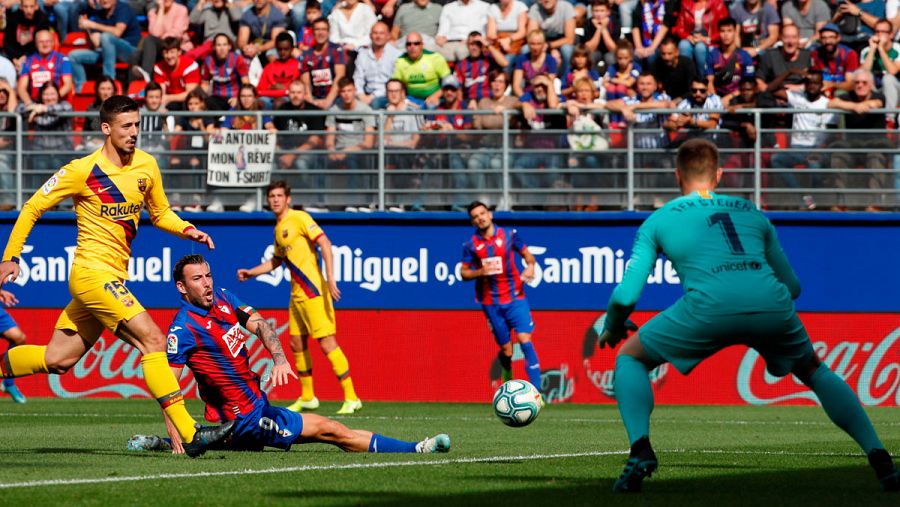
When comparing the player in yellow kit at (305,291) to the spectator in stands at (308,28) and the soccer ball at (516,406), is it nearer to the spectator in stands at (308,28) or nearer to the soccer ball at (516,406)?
the spectator in stands at (308,28)

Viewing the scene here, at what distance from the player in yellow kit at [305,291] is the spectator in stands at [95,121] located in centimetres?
460

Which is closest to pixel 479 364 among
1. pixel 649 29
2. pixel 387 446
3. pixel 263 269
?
pixel 263 269

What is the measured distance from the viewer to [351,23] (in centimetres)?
2284

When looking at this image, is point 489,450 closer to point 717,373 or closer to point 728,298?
point 728,298

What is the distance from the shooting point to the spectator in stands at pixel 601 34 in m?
21.5

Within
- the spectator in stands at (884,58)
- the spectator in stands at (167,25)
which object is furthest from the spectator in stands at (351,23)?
the spectator in stands at (884,58)

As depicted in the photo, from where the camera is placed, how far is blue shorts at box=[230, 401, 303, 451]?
9555 millimetres

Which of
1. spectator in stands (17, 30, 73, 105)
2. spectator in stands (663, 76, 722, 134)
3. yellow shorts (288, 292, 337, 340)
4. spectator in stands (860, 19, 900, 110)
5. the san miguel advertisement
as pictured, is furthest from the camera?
spectator in stands (17, 30, 73, 105)

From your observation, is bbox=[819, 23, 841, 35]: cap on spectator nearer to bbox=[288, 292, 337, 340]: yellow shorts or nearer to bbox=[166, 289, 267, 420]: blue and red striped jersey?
bbox=[288, 292, 337, 340]: yellow shorts

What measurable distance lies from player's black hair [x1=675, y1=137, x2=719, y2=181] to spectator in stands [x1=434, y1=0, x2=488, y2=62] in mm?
14691

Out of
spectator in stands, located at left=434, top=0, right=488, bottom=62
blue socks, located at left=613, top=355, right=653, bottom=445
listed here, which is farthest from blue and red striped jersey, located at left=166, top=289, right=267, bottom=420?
spectator in stands, located at left=434, top=0, right=488, bottom=62

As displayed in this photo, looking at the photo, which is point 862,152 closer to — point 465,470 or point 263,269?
point 263,269

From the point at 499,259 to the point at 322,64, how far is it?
530 cm

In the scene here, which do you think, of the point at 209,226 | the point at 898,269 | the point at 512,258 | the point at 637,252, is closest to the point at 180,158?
the point at 209,226
